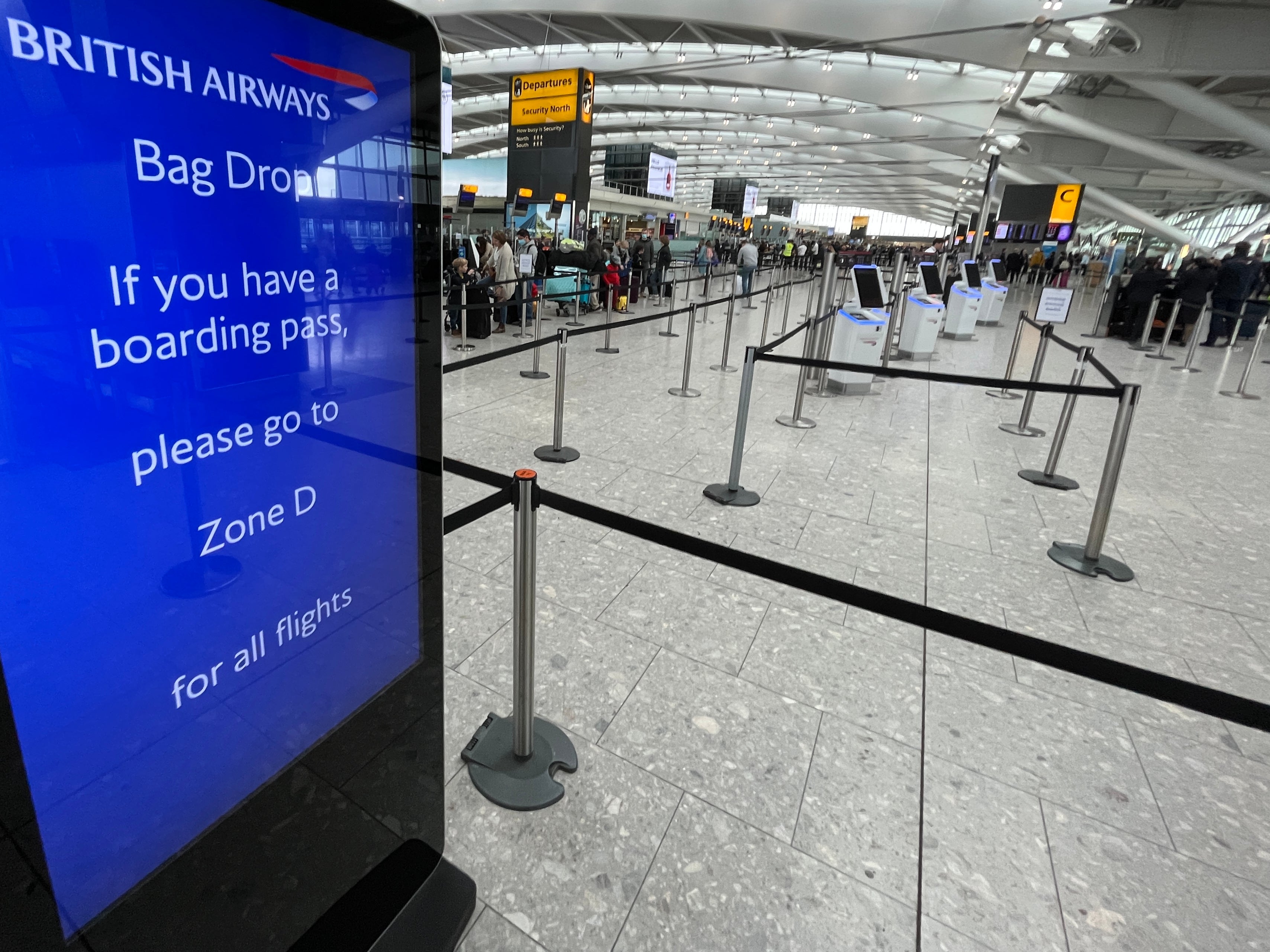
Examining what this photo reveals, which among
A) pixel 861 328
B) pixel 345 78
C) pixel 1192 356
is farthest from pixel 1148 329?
pixel 345 78

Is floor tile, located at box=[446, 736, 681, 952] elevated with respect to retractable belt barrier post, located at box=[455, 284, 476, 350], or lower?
lower

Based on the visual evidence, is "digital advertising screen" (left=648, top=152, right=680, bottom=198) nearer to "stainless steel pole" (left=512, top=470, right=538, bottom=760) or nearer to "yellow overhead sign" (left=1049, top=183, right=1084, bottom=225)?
"yellow overhead sign" (left=1049, top=183, right=1084, bottom=225)

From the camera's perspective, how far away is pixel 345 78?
1162 millimetres

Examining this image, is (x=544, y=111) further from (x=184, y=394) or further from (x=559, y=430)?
(x=184, y=394)

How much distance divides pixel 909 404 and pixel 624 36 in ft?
70.0

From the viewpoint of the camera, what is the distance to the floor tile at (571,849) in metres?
1.81

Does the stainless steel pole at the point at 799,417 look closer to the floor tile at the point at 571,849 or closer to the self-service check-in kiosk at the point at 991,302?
the floor tile at the point at 571,849

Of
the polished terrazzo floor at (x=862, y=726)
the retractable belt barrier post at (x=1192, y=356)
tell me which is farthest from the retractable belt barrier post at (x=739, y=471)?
the retractable belt barrier post at (x=1192, y=356)

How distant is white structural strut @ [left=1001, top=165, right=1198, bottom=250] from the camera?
110 ft

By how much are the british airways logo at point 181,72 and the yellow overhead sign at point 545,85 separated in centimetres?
A: 1731

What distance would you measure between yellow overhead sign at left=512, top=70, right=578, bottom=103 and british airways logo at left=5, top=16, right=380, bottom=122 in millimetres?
17312

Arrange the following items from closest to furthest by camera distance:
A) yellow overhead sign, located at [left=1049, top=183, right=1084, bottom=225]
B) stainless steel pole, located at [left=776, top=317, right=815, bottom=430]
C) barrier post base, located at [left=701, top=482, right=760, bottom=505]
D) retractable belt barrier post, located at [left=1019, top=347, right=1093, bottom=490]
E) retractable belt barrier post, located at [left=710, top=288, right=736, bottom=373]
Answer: barrier post base, located at [left=701, top=482, right=760, bottom=505] < retractable belt barrier post, located at [left=1019, top=347, right=1093, bottom=490] < stainless steel pole, located at [left=776, top=317, right=815, bottom=430] < retractable belt barrier post, located at [left=710, top=288, right=736, bottom=373] < yellow overhead sign, located at [left=1049, top=183, right=1084, bottom=225]

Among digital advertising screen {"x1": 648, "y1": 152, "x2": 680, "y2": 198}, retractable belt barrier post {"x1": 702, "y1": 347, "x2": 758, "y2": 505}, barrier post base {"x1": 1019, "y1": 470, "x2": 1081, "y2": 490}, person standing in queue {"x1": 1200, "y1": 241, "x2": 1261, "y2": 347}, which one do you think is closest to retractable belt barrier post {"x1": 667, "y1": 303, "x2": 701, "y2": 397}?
retractable belt barrier post {"x1": 702, "y1": 347, "x2": 758, "y2": 505}

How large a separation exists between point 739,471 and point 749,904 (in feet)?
10.6
